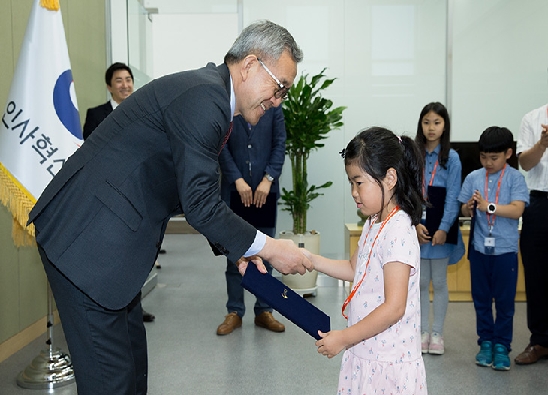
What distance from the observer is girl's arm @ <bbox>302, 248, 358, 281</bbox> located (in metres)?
1.93

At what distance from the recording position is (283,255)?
1719 mm

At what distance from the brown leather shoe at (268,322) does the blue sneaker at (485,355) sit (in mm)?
1225

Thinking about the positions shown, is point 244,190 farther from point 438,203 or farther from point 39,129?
point 39,129

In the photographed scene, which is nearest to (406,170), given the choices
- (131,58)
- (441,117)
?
(441,117)

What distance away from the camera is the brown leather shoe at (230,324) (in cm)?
385

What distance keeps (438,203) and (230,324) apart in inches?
59.9

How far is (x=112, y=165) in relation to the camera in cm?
155

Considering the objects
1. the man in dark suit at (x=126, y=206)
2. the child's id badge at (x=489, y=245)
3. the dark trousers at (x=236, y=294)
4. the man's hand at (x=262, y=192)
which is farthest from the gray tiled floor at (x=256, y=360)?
the man in dark suit at (x=126, y=206)

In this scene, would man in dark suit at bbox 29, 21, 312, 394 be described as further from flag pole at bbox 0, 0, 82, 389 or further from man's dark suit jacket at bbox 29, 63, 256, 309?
flag pole at bbox 0, 0, 82, 389

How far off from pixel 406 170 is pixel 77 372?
109 cm

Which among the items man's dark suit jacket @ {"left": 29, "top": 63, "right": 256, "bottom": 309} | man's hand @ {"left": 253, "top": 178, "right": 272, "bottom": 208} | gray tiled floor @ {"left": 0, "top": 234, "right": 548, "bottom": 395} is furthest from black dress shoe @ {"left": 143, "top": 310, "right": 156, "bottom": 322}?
man's dark suit jacket @ {"left": 29, "top": 63, "right": 256, "bottom": 309}

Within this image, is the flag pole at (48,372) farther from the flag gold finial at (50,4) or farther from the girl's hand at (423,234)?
the girl's hand at (423,234)

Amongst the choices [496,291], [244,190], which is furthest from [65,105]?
[496,291]

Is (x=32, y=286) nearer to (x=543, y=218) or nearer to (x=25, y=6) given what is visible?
(x=25, y=6)
